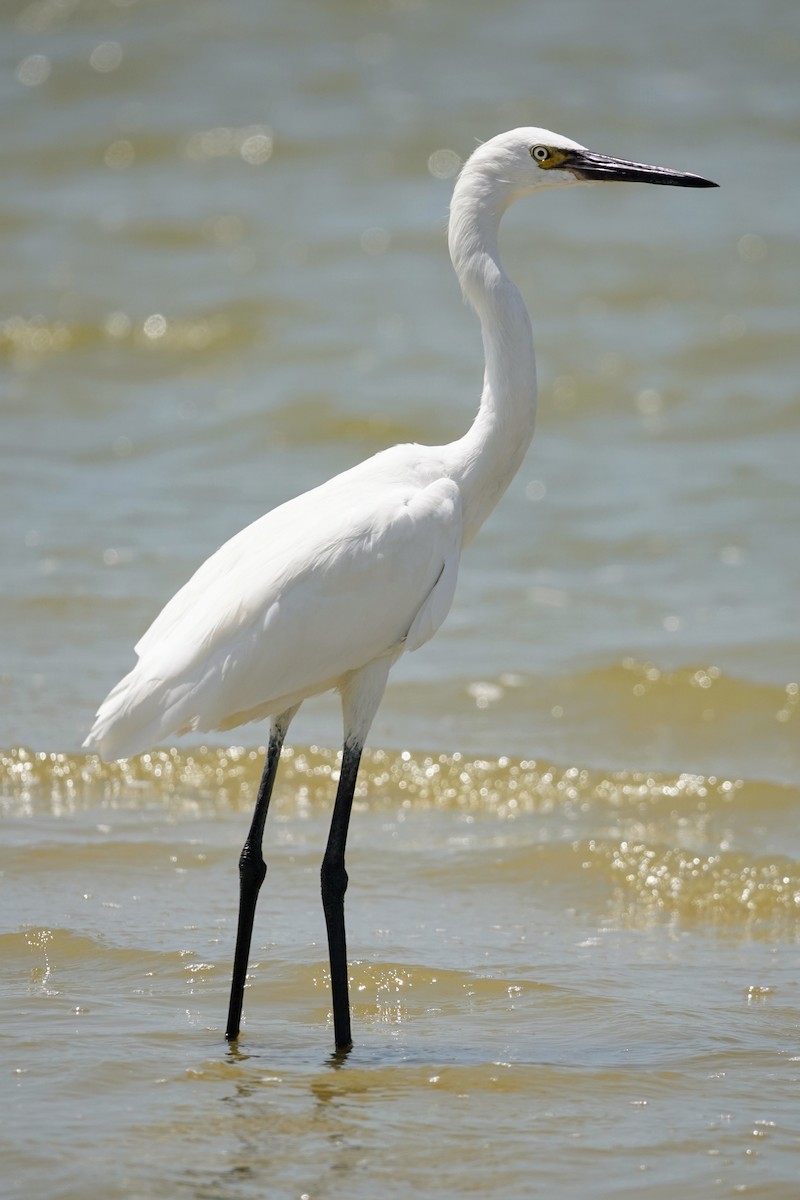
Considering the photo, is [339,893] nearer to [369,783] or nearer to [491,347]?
[491,347]

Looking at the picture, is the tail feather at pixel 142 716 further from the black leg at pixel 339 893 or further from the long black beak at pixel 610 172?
the long black beak at pixel 610 172

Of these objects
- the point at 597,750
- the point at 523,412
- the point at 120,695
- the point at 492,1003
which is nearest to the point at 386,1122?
the point at 492,1003

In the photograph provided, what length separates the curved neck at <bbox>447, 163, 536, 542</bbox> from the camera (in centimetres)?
470

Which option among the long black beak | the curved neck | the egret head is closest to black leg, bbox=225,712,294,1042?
the curved neck

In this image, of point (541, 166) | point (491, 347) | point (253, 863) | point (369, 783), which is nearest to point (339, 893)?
point (253, 863)

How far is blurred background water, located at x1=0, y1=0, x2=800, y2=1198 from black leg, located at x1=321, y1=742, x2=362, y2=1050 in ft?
0.46

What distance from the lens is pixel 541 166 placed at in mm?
4773

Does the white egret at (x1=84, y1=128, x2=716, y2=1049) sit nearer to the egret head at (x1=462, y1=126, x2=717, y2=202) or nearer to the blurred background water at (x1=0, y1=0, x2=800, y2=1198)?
the egret head at (x1=462, y1=126, x2=717, y2=202)

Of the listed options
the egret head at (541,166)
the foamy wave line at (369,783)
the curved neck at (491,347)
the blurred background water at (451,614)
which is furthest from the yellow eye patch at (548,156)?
the foamy wave line at (369,783)

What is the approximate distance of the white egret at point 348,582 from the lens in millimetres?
4379

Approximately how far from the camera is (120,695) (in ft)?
14.3

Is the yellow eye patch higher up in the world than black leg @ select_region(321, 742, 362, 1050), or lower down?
higher up

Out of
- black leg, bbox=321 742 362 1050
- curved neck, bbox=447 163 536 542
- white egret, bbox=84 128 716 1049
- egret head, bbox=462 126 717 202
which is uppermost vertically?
egret head, bbox=462 126 717 202

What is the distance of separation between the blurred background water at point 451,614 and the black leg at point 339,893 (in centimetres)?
14
